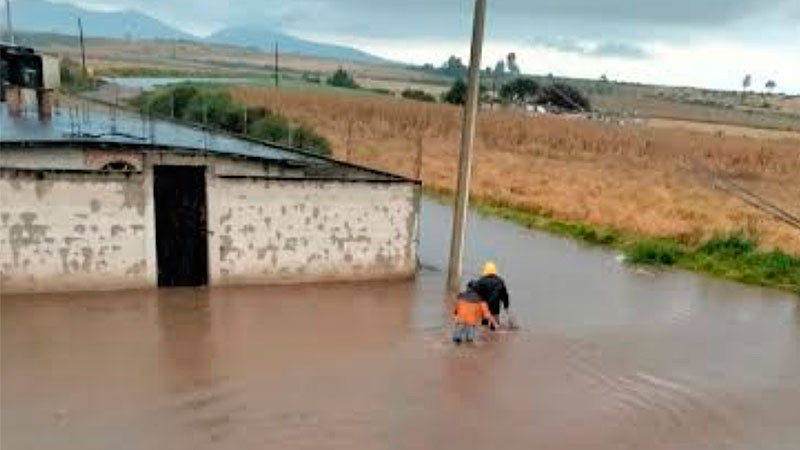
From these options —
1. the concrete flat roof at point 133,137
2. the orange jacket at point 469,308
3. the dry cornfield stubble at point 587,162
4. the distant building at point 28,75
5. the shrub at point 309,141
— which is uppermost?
the distant building at point 28,75

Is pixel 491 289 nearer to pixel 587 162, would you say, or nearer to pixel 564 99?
pixel 587 162

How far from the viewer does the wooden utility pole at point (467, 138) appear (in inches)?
603

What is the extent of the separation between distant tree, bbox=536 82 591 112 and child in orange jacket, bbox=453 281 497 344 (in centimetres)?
6669

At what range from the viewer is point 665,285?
1838 cm

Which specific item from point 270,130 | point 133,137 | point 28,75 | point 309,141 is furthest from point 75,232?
point 270,130

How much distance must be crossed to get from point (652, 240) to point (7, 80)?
19.2 meters

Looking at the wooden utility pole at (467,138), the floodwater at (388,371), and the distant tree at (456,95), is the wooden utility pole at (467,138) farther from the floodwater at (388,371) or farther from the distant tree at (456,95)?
the distant tree at (456,95)

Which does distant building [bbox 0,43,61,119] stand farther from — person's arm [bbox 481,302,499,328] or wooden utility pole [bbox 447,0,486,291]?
person's arm [bbox 481,302,499,328]

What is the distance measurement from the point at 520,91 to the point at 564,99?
5461 mm

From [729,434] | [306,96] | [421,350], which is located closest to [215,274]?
[421,350]

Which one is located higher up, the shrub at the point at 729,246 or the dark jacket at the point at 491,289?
the dark jacket at the point at 491,289

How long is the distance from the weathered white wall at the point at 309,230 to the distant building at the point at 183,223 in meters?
0.02

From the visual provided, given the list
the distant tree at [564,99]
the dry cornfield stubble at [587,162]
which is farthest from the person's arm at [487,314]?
the distant tree at [564,99]

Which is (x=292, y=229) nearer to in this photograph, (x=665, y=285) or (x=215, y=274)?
(x=215, y=274)
